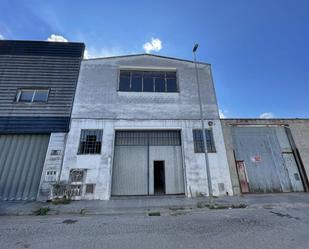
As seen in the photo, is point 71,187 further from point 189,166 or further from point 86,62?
point 86,62

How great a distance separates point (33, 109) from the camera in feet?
30.6

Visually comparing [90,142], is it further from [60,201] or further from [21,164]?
[21,164]

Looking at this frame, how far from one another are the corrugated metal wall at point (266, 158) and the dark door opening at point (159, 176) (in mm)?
4817

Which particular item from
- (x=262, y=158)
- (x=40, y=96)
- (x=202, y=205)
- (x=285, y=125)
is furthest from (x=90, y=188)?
(x=285, y=125)

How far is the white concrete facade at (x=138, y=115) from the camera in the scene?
861 cm

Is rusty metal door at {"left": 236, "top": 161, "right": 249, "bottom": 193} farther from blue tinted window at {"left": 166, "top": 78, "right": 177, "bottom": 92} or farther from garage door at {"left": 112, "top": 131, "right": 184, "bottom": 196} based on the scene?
blue tinted window at {"left": 166, "top": 78, "right": 177, "bottom": 92}

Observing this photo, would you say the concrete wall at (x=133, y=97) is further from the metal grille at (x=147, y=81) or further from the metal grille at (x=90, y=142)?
the metal grille at (x=90, y=142)

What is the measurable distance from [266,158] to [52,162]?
12903mm

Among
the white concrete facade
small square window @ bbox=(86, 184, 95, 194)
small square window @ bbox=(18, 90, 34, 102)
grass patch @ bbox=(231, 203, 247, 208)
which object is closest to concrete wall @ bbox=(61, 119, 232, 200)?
the white concrete facade

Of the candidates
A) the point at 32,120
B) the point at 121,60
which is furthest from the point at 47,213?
the point at 121,60

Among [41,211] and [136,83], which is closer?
A: [41,211]

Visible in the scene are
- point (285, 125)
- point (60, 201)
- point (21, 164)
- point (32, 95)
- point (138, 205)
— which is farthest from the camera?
point (285, 125)

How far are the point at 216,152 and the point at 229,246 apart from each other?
6.32 m

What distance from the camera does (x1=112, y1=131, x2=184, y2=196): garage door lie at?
29.1 feet
